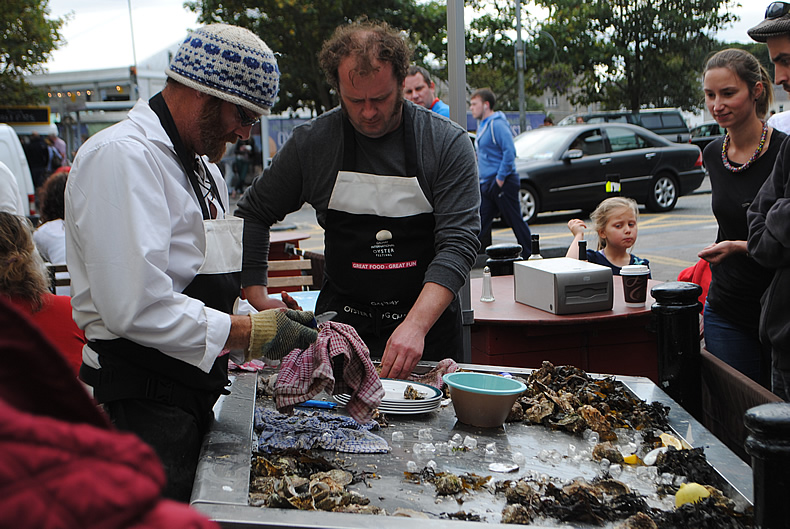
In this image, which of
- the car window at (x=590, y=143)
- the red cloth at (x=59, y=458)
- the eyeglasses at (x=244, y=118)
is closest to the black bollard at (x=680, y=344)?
the eyeglasses at (x=244, y=118)

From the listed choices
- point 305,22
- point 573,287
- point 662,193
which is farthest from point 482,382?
point 305,22

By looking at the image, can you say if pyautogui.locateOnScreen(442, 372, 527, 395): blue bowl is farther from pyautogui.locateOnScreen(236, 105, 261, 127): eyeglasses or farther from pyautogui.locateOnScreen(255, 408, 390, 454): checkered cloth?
pyautogui.locateOnScreen(236, 105, 261, 127): eyeglasses

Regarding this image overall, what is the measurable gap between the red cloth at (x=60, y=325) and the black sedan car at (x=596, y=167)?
9.74 meters

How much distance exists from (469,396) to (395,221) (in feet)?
2.75

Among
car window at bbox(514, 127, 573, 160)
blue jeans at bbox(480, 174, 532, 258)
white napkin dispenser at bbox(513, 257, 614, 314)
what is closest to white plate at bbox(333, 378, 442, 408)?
→ white napkin dispenser at bbox(513, 257, 614, 314)

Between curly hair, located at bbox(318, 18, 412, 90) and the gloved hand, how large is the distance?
0.94 m

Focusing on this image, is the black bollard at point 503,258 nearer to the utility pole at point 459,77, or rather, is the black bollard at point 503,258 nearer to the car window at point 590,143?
the utility pole at point 459,77

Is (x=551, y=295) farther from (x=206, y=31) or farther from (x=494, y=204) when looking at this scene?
(x=494, y=204)

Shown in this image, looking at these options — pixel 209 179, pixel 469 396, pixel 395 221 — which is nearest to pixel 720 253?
pixel 395 221

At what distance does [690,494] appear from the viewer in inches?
56.1

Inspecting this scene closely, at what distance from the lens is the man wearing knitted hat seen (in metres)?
1.54

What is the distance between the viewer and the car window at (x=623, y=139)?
43.7 ft

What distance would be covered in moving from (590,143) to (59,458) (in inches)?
524

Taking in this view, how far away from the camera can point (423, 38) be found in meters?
24.0
